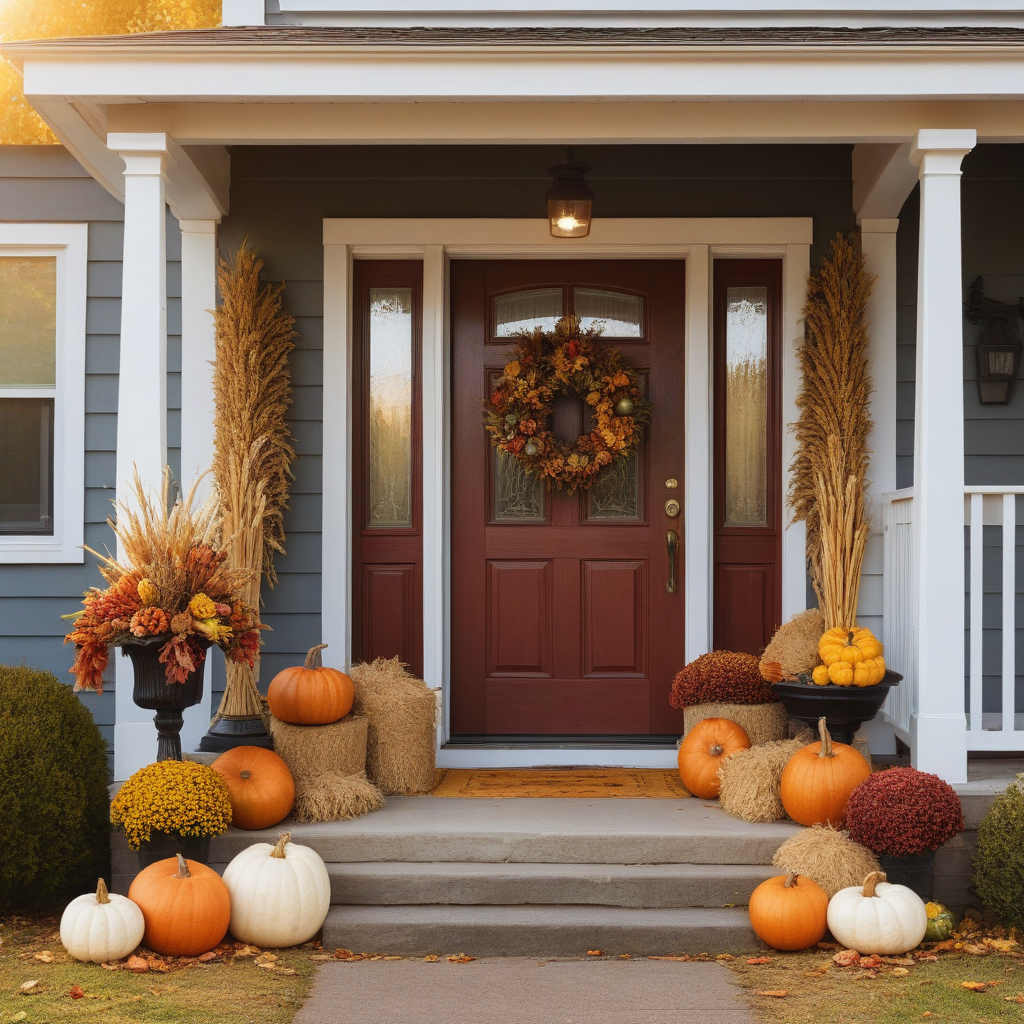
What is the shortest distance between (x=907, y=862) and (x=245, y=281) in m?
3.46

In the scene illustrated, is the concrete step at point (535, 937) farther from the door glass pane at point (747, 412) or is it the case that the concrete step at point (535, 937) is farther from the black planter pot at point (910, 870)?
the door glass pane at point (747, 412)

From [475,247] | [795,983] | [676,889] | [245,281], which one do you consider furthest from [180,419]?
[795,983]

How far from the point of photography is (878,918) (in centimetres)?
342

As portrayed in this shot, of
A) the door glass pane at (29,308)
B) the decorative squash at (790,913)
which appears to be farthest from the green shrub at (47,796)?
the decorative squash at (790,913)

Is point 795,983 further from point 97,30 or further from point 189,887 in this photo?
point 97,30

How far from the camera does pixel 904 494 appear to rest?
439cm

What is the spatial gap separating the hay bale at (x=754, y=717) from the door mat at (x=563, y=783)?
30 centimetres

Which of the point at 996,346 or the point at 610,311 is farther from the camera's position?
the point at 610,311

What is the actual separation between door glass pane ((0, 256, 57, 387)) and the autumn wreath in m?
2.08

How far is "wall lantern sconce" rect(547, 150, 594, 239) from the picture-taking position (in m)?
4.64

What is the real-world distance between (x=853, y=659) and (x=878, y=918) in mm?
959

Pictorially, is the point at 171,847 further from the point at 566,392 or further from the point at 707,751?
the point at 566,392

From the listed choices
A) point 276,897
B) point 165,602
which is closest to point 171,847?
point 276,897

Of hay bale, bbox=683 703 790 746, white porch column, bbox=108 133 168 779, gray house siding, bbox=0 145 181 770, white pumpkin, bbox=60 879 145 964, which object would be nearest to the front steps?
white pumpkin, bbox=60 879 145 964
